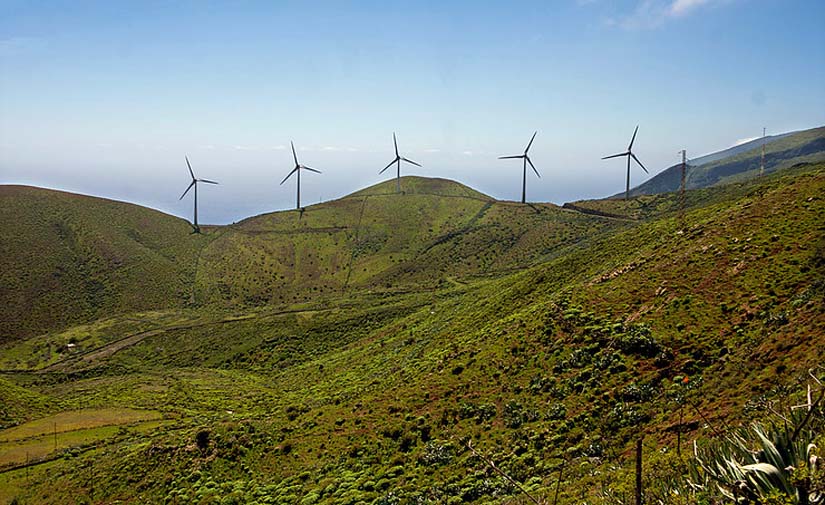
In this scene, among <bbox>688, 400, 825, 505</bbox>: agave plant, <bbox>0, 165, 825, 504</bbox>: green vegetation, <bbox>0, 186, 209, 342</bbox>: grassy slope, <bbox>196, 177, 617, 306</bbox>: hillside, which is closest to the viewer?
<bbox>688, 400, 825, 505</bbox>: agave plant

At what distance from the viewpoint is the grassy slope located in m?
114

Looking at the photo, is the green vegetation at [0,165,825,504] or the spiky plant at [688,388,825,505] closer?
the spiky plant at [688,388,825,505]

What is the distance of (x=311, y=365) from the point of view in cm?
7138

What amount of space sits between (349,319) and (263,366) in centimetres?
1861

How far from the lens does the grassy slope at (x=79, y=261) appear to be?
114 metres

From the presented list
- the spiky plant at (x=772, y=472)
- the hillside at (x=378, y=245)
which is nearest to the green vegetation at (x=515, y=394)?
the spiky plant at (x=772, y=472)

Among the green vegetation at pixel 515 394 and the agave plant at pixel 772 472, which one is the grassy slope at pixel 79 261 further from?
the agave plant at pixel 772 472

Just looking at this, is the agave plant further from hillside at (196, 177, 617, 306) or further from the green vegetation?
hillside at (196, 177, 617, 306)

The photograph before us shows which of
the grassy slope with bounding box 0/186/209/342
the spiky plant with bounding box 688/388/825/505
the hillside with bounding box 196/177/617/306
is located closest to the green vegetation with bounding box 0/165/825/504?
the spiky plant with bounding box 688/388/825/505

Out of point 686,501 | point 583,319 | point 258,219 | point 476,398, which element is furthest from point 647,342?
point 258,219

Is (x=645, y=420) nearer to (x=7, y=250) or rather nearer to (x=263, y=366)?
(x=263, y=366)

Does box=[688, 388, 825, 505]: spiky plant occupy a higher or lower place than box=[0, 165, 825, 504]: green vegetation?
higher

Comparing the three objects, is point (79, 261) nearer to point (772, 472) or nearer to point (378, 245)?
point (378, 245)

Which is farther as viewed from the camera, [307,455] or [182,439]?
[182,439]
